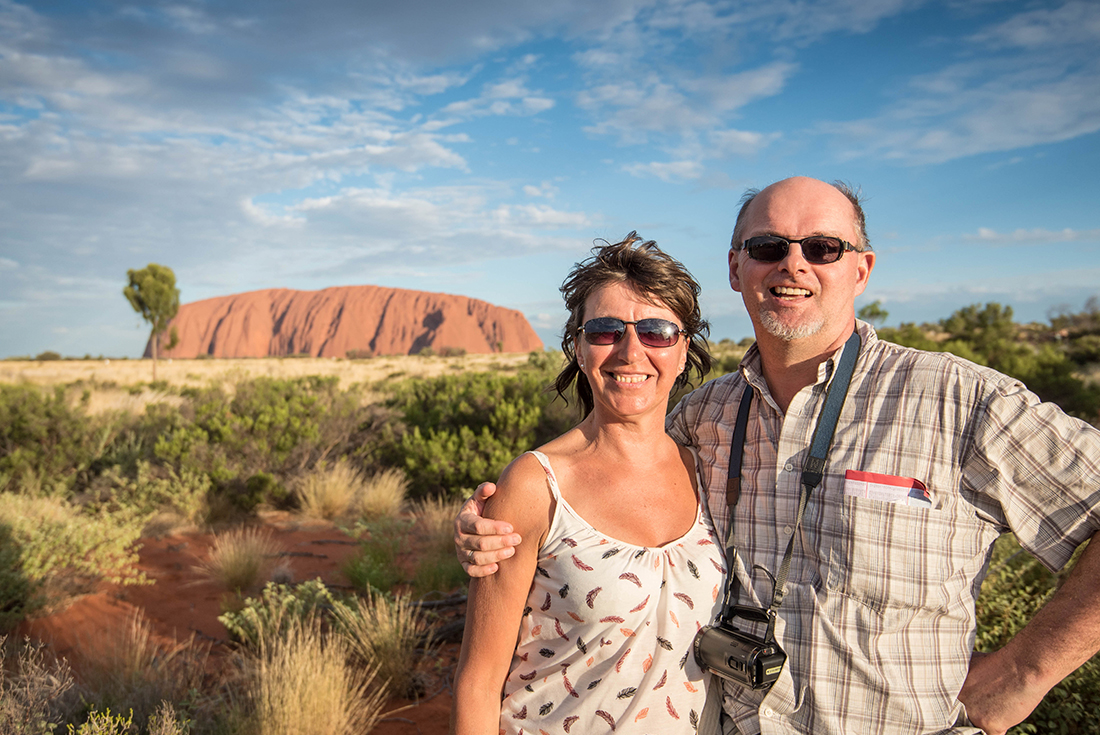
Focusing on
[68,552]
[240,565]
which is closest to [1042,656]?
[240,565]

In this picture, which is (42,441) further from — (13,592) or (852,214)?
(852,214)

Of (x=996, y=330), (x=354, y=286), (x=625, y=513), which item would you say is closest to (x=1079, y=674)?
(x=625, y=513)

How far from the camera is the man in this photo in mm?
1733

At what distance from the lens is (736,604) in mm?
1917

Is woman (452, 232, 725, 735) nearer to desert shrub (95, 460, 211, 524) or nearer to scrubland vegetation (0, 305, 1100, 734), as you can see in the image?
scrubland vegetation (0, 305, 1100, 734)

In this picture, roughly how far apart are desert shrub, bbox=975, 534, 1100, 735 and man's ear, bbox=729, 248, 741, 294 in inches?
65.9

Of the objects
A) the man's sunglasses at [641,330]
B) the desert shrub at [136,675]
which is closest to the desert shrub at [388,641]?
the desert shrub at [136,675]

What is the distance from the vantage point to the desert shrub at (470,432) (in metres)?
8.16

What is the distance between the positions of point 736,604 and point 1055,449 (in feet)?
3.10

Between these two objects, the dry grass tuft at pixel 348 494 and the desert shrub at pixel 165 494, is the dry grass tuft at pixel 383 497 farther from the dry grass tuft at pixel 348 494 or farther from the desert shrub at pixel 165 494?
the desert shrub at pixel 165 494

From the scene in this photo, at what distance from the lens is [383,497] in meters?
7.76

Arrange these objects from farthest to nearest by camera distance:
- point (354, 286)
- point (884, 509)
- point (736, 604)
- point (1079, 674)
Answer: point (354, 286) < point (1079, 674) < point (736, 604) < point (884, 509)

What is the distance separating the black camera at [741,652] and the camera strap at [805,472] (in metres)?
0.02

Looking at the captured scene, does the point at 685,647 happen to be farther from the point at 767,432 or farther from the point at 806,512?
the point at 767,432
